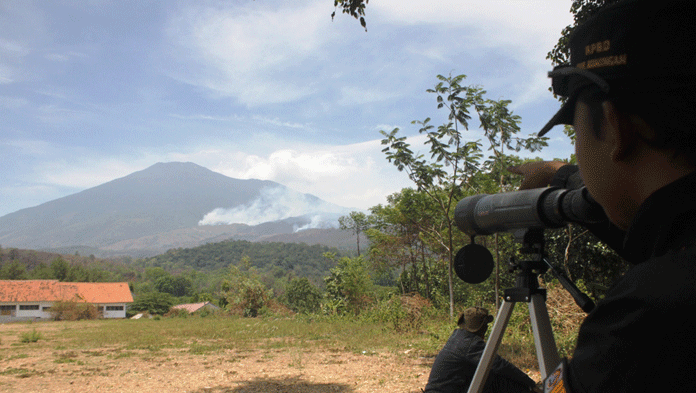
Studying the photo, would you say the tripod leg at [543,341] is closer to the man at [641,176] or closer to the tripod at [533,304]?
the tripod at [533,304]

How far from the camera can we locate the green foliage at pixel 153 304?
127 feet

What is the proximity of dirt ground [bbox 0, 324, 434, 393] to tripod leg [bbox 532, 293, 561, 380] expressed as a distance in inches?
216

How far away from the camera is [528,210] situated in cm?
105

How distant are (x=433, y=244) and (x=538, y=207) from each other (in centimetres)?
1272

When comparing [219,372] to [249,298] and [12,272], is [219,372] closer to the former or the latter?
[249,298]

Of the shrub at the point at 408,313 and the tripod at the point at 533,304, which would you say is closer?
the tripod at the point at 533,304

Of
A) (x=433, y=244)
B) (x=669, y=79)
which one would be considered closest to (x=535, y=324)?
(x=669, y=79)

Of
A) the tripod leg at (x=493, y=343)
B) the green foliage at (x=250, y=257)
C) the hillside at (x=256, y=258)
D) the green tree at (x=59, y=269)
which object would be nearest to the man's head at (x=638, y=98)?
the tripod leg at (x=493, y=343)

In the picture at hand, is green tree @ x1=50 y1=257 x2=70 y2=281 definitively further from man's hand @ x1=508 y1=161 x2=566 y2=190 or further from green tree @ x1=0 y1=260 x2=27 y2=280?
man's hand @ x1=508 y1=161 x2=566 y2=190

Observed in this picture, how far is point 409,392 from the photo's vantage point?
612 centimetres

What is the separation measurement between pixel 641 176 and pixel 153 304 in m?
43.0

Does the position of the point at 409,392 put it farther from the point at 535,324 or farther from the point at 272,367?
the point at 535,324

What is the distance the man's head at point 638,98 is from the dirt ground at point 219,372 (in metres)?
6.23

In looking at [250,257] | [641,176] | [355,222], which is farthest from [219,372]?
[250,257]
